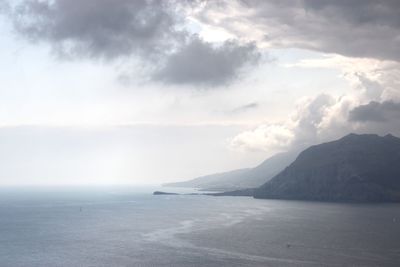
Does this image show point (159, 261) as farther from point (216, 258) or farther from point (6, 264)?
point (6, 264)

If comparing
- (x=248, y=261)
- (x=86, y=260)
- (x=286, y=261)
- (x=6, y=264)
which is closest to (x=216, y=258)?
(x=248, y=261)

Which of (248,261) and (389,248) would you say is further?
(389,248)

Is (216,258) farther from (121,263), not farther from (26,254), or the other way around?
(26,254)

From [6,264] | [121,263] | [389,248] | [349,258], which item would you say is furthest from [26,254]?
[389,248]

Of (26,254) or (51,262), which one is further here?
(26,254)

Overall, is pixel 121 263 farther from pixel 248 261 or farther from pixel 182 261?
pixel 248 261

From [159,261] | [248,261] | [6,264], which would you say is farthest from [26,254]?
[248,261]

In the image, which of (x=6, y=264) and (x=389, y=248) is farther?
(x=389, y=248)
